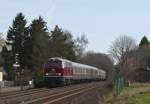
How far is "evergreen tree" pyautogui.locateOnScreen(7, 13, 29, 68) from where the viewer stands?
108 metres

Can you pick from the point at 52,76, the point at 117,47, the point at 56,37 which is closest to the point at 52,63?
the point at 52,76

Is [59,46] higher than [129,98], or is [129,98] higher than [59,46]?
[59,46]

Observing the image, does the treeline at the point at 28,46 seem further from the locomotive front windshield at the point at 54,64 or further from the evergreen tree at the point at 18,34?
the locomotive front windshield at the point at 54,64

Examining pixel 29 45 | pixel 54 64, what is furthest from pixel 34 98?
pixel 29 45

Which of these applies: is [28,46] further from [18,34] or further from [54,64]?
[54,64]

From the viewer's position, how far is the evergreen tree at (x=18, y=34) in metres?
108

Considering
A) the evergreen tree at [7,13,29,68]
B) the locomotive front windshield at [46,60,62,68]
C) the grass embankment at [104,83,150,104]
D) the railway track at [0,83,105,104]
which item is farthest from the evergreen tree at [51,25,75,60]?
the grass embankment at [104,83,150,104]

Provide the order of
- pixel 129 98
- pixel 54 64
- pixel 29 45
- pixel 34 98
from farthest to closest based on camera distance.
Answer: pixel 29 45, pixel 54 64, pixel 129 98, pixel 34 98

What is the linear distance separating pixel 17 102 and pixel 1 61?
75.1 meters

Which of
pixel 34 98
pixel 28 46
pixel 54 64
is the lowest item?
pixel 34 98


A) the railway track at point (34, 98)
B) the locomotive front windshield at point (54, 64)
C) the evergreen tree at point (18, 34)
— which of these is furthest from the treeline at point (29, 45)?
the railway track at point (34, 98)

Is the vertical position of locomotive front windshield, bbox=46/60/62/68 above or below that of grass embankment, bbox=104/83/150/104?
above

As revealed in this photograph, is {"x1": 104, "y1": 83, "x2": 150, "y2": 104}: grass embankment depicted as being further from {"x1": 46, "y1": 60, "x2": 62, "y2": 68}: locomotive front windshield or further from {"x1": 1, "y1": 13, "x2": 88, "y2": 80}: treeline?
{"x1": 1, "y1": 13, "x2": 88, "y2": 80}: treeline

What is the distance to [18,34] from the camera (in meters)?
110
